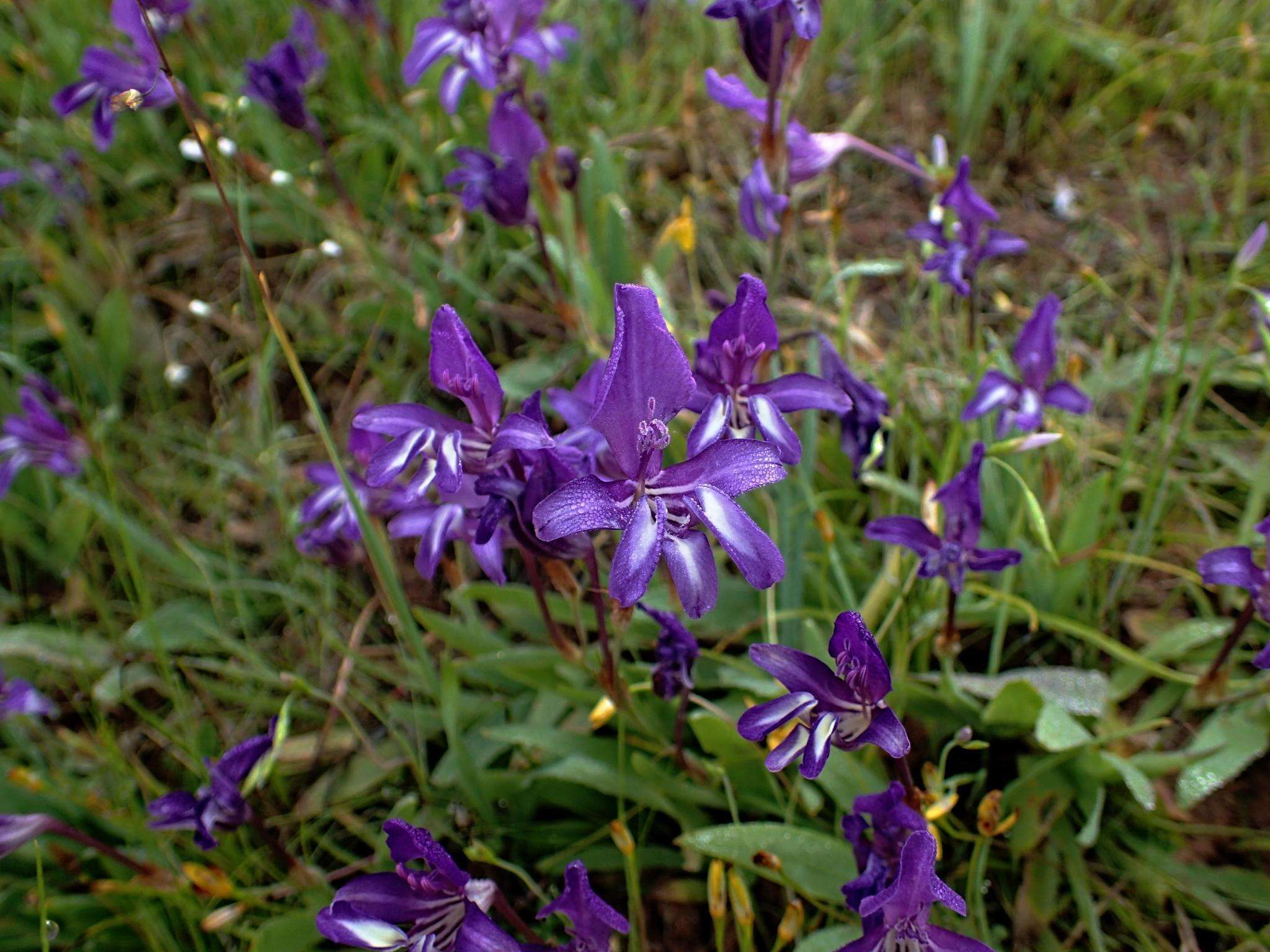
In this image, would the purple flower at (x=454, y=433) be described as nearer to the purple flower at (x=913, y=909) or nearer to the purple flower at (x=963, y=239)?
the purple flower at (x=913, y=909)

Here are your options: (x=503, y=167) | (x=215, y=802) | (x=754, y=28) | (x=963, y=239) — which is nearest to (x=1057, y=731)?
(x=963, y=239)

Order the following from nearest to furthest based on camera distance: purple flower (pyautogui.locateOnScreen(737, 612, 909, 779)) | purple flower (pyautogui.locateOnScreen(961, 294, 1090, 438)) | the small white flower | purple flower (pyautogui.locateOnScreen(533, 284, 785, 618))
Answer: purple flower (pyautogui.locateOnScreen(533, 284, 785, 618)) → purple flower (pyautogui.locateOnScreen(737, 612, 909, 779)) → purple flower (pyautogui.locateOnScreen(961, 294, 1090, 438)) → the small white flower

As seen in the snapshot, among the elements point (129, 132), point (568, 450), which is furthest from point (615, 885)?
point (129, 132)

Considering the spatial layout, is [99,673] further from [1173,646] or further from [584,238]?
[1173,646]

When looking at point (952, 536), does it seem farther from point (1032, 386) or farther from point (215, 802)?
point (215, 802)

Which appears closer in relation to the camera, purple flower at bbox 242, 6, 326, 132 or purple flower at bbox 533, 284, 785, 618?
purple flower at bbox 533, 284, 785, 618

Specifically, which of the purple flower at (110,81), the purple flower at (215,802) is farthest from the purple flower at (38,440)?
the purple flower at (215,802)

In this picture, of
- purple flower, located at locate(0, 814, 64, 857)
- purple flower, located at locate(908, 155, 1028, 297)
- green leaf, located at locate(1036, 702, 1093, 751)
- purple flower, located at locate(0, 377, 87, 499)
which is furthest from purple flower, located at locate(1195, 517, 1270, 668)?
purple flower, located at locate(0, 377, 87, 499)

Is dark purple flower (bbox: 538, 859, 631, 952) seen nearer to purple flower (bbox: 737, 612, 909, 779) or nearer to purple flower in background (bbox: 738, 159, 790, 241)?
purple flower (bbox: 737, 612, 909, 779)
